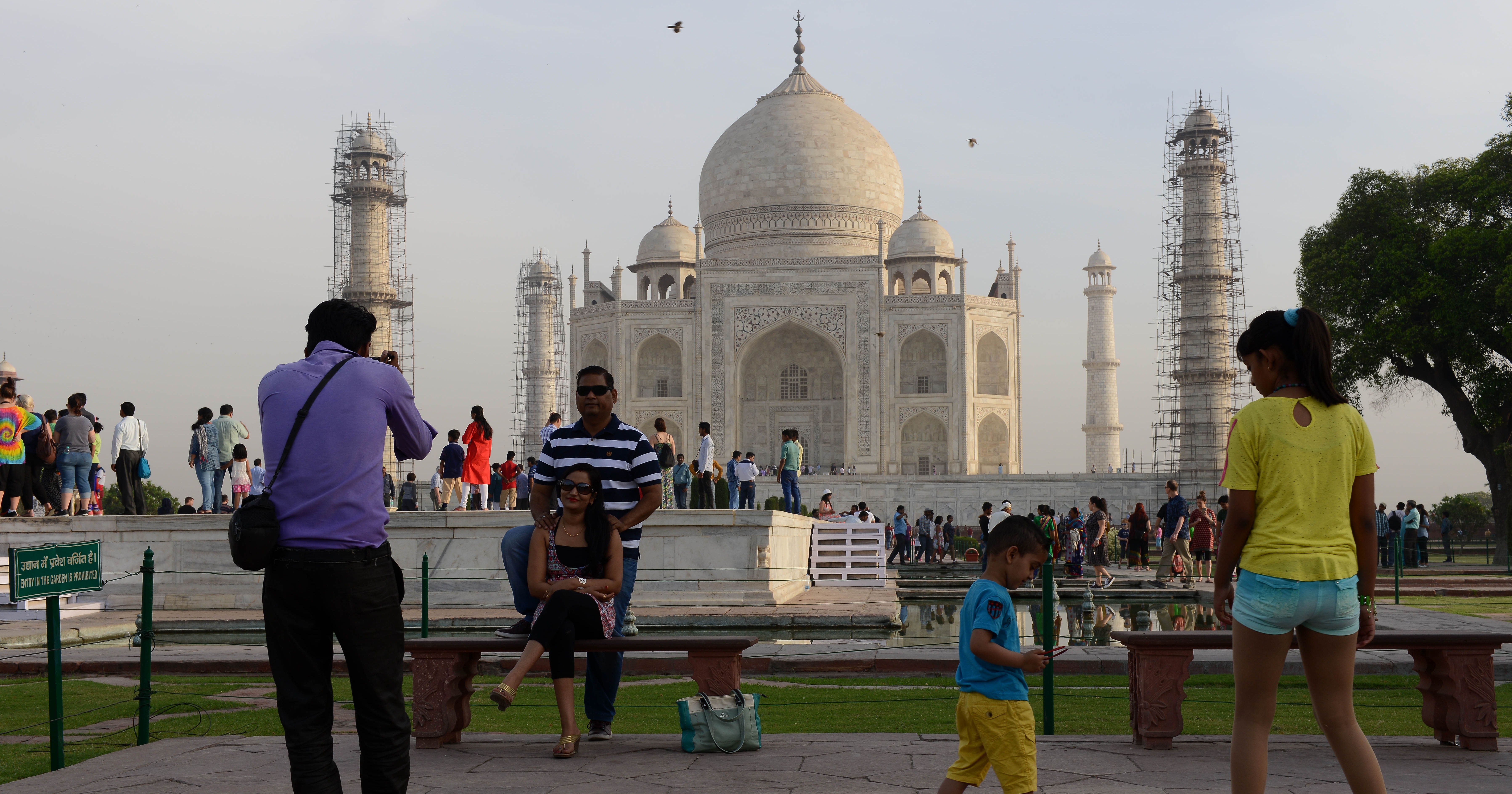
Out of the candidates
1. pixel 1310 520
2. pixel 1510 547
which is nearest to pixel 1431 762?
pixel 1310 520

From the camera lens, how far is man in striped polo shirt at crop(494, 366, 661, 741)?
4199 millimetres

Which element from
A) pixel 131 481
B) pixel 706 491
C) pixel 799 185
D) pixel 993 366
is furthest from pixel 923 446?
pixel 131 481

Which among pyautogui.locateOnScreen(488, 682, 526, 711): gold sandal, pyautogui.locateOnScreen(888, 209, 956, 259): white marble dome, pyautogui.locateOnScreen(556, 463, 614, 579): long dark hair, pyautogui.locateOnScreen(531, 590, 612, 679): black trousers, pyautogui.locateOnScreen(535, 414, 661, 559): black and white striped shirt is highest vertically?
pyautogui.locateOnScreen(888, 209, 956, 259): white marble dome

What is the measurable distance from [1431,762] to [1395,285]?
1895 cm

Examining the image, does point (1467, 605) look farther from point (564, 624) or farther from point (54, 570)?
point (54, 570)

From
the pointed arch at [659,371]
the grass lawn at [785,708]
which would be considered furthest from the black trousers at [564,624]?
the pointed arch at [659,371]

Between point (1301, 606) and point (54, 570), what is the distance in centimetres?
Answer: 389

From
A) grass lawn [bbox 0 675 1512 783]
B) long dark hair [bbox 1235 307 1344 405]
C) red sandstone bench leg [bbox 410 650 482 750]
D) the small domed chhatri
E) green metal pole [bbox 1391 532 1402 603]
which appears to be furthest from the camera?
the small domed chhatri

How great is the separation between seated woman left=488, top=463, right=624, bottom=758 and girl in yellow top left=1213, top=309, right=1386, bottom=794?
1.96 m

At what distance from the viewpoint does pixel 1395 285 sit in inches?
810

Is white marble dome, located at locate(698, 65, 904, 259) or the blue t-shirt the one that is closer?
the blue t-shirt

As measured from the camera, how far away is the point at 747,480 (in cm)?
1479

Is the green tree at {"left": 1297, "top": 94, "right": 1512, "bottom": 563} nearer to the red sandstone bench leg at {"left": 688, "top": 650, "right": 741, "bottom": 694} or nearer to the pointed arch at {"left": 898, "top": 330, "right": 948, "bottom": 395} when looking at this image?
the pointed arch at {"left": 898, "top": 330, "right": 948, "bottom": 395}

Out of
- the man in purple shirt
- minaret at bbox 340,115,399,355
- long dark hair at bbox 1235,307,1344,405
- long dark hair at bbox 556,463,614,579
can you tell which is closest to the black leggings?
long dark hair at bbox 556,463,614,579
